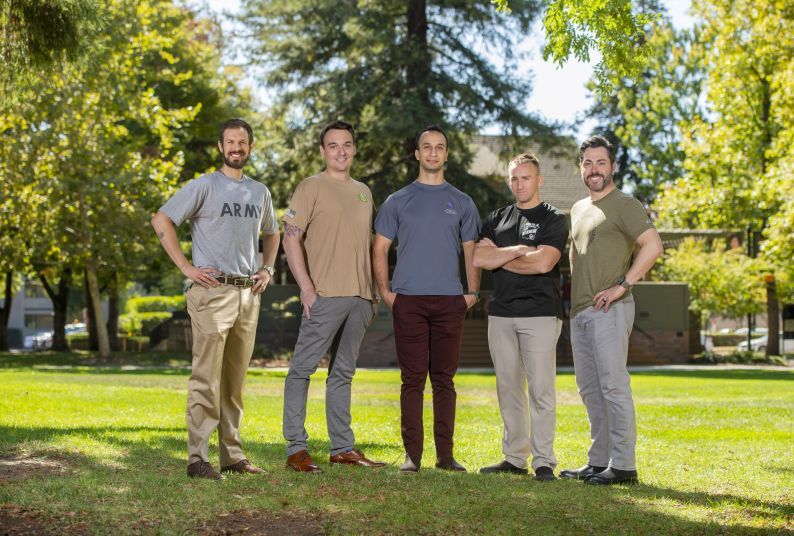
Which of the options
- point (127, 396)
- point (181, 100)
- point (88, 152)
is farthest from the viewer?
point (181, 100)

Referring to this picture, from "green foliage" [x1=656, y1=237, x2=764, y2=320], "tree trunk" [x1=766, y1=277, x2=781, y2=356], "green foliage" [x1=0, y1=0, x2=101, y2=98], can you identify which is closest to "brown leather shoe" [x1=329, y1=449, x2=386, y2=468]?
"green foliage" [x1=0, y1=0, x2=101, y2=98]

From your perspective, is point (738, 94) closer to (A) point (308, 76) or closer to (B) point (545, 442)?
(A) point (308, 76)

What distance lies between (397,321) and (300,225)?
95cm

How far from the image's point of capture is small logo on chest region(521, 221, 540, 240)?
7.21 metres

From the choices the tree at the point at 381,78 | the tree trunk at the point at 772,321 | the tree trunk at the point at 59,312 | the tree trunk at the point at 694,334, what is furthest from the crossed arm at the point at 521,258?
the tree trunk at the point at 59,312

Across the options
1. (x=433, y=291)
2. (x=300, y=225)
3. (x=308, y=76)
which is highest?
(x=308, y=76)

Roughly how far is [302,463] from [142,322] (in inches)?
1667

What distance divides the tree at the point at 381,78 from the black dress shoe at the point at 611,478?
2183 cm

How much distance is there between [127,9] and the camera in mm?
28594

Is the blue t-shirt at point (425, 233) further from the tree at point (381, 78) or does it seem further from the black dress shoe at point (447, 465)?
the tree at point (381, 78)

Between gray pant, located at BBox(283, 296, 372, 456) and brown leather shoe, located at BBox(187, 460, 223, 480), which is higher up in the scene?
gray pant, located at BBox(283, 296, 372, 456)

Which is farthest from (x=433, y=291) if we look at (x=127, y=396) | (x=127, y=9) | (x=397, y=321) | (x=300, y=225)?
(x=127, y=9)

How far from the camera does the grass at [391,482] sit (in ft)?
18.7

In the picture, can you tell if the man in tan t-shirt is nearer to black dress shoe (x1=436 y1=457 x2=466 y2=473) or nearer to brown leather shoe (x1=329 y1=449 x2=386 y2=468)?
brown leather shoe (x1=329 y1=449 x2=386 y2=468)
